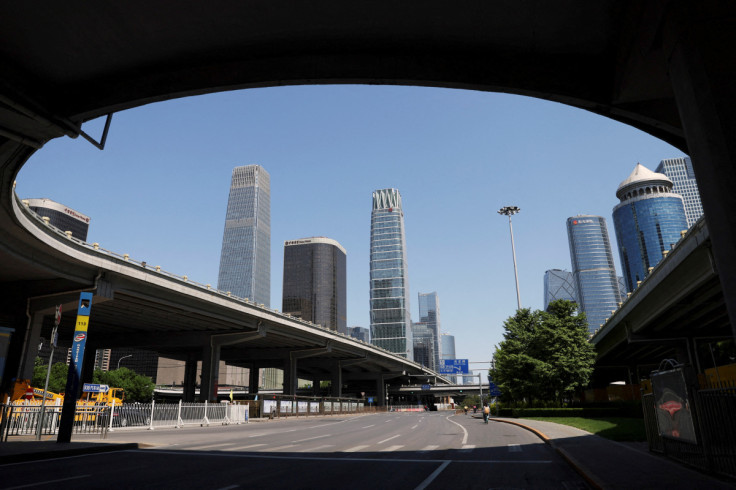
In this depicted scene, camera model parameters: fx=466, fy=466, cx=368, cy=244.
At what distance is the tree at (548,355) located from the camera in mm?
41312

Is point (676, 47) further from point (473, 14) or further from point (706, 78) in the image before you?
point (473, 14)

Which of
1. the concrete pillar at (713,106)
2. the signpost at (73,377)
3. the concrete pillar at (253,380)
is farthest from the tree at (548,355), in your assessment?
the concrete pillar at (253,380)

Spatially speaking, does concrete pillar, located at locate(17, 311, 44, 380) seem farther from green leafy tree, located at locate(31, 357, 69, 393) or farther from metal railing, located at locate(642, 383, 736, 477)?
green leafy tree, located at locate(31, 357, 69, 393)

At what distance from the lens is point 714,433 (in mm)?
10117

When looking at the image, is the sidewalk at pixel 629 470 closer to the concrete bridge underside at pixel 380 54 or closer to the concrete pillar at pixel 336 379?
the concrete bridge underside at pixel 380 54

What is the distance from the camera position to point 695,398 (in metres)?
10.5

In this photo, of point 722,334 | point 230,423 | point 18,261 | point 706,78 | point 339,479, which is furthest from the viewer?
point 230,423

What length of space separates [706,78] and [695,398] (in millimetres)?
7287

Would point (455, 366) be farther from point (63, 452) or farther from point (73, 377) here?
point (63, 452)

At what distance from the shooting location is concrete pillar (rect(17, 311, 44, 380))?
112 feet

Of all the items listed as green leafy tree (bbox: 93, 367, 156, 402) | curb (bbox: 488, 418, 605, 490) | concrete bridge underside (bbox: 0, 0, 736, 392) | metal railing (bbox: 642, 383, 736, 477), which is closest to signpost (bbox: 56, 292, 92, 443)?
concrete bridge underside (bbox: 0, 0, 736, 392)

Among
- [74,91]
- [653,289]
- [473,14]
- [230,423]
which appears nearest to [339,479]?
[473,14]

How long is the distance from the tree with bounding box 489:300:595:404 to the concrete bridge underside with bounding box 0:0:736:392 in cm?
3410

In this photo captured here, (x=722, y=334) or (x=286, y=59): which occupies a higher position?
(x=286, y=59)
